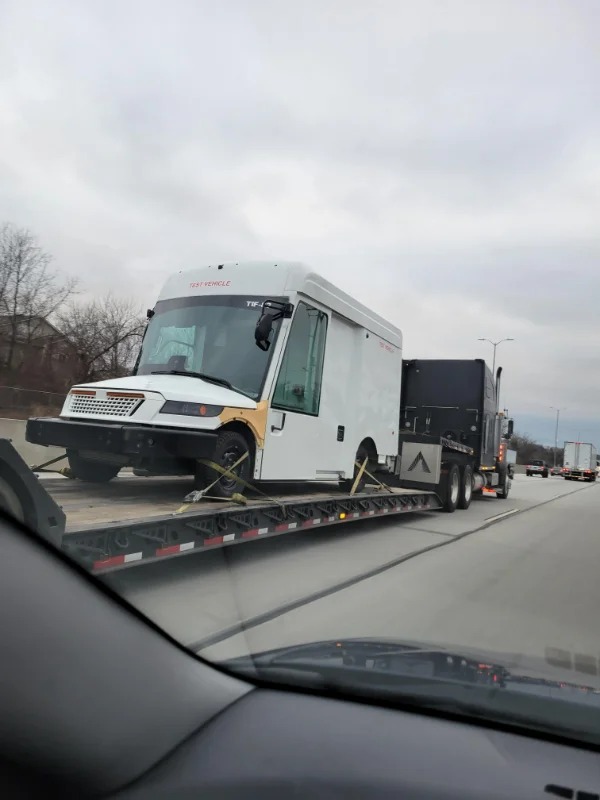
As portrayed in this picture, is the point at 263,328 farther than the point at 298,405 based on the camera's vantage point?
No

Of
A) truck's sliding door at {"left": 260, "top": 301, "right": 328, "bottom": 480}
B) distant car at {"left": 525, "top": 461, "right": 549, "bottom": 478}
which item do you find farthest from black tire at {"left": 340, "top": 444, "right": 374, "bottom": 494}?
distant car at {"left": 525, "top": 461, "right": 549, "bottom": 478}

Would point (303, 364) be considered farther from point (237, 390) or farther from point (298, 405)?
point (237, 390)

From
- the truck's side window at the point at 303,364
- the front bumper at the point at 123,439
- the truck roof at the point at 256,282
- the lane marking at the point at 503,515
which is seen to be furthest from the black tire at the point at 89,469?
the lane marking at the point at 503,515

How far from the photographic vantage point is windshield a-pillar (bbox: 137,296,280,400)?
7215mm

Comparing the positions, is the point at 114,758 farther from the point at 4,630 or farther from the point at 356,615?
the point at 356,615

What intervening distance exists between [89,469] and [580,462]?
56.6m

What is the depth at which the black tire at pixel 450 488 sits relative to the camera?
13602 mm

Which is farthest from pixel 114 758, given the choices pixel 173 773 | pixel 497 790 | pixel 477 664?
pixel 477 664

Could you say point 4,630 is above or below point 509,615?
above

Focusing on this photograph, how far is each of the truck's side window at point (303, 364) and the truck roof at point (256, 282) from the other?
261 millimetres

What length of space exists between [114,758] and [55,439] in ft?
15.7

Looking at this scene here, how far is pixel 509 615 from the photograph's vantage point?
17.5 ft

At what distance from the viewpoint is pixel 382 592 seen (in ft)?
20.1

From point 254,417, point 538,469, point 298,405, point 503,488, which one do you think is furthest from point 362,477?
point 538,469
